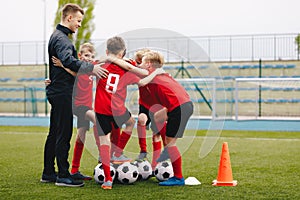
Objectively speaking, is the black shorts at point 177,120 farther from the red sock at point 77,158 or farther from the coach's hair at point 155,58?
the red sock at point 77,158

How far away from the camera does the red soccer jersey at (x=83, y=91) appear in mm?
5715

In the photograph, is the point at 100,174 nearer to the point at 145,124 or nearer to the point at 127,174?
the point at 127,174

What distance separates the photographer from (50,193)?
496cm

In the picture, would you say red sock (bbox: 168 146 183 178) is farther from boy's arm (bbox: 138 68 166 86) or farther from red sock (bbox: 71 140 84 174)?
red sock (bbox: 71 140 84 174)

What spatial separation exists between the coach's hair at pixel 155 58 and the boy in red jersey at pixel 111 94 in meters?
0.19

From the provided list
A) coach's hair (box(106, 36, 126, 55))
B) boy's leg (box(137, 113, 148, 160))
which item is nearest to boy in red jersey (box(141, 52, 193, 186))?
coach's hair (box(106, 36, 126, 55))

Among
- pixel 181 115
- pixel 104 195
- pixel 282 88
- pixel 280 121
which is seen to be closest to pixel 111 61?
pixel 181 115

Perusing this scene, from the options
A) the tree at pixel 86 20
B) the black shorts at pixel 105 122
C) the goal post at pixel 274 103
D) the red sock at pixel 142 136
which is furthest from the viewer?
the tree at pixel 86 20

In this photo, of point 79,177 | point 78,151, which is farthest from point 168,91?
point 79,177

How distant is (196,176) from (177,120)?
965 millimetres

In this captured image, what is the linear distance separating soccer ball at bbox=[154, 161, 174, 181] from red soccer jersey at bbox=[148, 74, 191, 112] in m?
0.63

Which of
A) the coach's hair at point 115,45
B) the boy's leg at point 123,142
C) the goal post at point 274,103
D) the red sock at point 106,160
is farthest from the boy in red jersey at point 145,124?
the goal post at point 274,103

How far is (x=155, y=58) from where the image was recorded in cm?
559

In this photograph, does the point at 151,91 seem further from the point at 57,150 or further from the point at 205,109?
the point at 205,109
